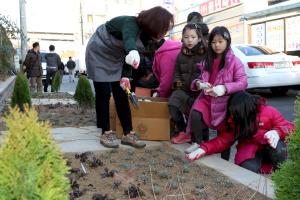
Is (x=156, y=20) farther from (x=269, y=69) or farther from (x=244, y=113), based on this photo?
(x=269, y=69)

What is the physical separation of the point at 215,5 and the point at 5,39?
13397 mm

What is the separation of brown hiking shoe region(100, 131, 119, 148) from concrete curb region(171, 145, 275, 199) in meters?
0.88

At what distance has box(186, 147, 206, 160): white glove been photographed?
402 cm

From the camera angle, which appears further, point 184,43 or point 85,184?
point 184,43

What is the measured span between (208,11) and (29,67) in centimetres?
1658

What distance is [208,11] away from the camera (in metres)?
28.0

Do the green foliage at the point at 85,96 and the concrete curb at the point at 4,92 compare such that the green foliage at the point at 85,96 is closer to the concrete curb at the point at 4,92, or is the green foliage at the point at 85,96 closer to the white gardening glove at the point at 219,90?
the concrete curb at the point at 4,92

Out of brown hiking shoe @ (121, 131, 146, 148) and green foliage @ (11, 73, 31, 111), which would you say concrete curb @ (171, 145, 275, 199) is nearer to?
brown hiking shoe @ (121, 131, 146, 148)

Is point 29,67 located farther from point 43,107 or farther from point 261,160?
point 261,160

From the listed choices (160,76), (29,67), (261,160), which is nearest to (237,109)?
(261,160)

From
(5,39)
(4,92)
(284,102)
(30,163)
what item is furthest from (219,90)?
(5,39)

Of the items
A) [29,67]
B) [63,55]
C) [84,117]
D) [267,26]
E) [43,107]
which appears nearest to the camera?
[84,117]

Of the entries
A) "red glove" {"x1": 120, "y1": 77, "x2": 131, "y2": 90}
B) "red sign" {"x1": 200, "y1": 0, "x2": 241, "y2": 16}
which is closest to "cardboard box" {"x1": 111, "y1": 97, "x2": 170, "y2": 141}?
"red glove" {"x1": 120, "y1": 77, "x2": 131, "y2": 90}

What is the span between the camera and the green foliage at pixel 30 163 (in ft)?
4.64
